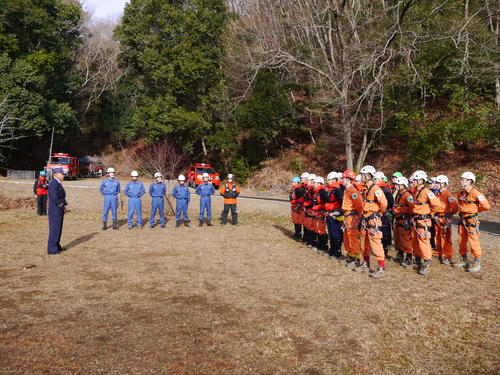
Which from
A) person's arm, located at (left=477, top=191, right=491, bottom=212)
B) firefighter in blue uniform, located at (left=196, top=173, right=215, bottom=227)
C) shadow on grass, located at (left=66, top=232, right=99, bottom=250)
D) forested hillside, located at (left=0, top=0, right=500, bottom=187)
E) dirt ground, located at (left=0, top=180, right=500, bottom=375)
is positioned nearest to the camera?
dirt ground, located at (left=0, top=180, right=500, bottom=375)

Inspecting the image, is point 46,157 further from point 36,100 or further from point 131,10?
point 131,10

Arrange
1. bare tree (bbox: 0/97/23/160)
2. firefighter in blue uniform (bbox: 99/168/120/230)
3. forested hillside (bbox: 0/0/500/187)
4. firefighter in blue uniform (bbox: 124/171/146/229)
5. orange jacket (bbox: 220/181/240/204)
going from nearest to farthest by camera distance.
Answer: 1. firefighter in blue uniform (bbox: 99/168/120/230)
2. firefighter in blue uniform (bbox: 124/171/146/229)
3. orange jacket (bbox: 220/181/240/204)
4. forested hillside (bbox: 0/0/500/187)
5. bare tree (bbox: 0/97/23/160)

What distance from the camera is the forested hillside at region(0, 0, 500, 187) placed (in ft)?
69.9

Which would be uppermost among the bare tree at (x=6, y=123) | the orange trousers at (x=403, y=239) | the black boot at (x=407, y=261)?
the bare tree at (x=6, y=123)

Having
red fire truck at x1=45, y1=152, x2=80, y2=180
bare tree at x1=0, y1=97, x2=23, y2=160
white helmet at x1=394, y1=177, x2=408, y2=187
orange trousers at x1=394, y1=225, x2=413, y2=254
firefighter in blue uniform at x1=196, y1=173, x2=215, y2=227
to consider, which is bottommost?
orange trousers at x1=394, y1=225, x2=413, y2=254

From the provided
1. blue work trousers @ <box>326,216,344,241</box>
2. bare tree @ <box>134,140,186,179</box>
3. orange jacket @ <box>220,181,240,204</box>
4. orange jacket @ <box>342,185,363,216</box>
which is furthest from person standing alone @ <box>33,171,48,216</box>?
bare tree @ <box>134,140,186,179</box>

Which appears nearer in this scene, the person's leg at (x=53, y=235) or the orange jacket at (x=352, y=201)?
the orange jacket at (x=352, y=201)

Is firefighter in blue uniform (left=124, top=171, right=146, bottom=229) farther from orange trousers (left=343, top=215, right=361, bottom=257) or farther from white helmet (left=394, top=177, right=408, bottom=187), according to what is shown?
white helmet (left=394, top=177, right=408, bottom=187)

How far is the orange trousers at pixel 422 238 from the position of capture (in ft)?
26.3

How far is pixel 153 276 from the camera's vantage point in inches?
296

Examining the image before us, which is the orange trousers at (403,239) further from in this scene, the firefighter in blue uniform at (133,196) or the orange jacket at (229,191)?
the firefighter in blue uniform at (133,196)

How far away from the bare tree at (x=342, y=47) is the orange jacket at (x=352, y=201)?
11380mm

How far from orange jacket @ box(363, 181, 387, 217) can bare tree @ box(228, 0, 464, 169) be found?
11.8 meters

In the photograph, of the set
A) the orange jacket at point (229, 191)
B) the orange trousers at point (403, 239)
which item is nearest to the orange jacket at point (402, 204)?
the orange trousers at point (403, 239)
